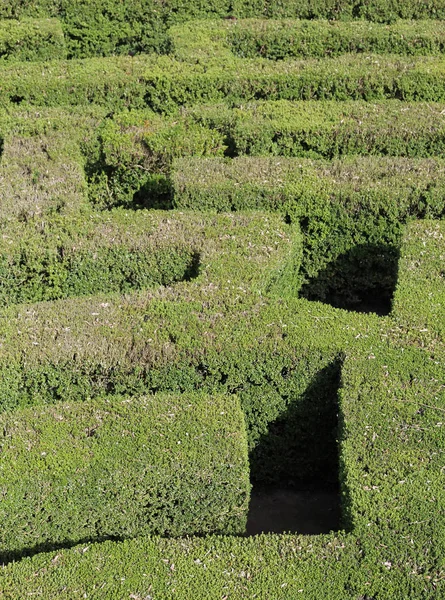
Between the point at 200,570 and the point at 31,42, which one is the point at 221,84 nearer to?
the point at 31,42

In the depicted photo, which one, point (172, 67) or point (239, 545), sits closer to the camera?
point (239, 545)

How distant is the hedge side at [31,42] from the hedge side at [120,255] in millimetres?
9006

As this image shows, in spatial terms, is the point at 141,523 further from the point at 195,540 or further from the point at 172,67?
the point at 172,67

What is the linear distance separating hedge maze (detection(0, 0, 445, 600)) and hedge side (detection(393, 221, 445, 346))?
1.4 inches

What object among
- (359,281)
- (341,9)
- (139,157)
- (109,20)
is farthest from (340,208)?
(109,20)

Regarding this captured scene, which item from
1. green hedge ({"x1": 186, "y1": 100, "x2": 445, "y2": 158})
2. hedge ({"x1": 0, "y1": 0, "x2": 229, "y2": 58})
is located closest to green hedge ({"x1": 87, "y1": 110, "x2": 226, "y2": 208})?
green hedge ({"x1": 186, "y1": 100, "x2": 445, "y2": 158})

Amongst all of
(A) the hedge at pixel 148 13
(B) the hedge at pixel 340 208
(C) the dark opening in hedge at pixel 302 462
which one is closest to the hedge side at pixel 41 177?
(B) the hedge at pixel 340 208

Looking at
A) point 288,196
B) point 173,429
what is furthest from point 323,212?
point 173,429

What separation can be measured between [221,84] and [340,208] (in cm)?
586

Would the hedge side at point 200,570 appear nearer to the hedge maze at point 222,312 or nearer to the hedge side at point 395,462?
the hedge maze at point 222,312

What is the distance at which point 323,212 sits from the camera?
14.1m

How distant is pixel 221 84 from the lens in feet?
60.9

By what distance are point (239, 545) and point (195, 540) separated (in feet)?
1.46

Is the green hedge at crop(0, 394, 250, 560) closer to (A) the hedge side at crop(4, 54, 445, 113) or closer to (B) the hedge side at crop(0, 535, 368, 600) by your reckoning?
(B) the hedge side at crop(0, 535, 368, 600)
